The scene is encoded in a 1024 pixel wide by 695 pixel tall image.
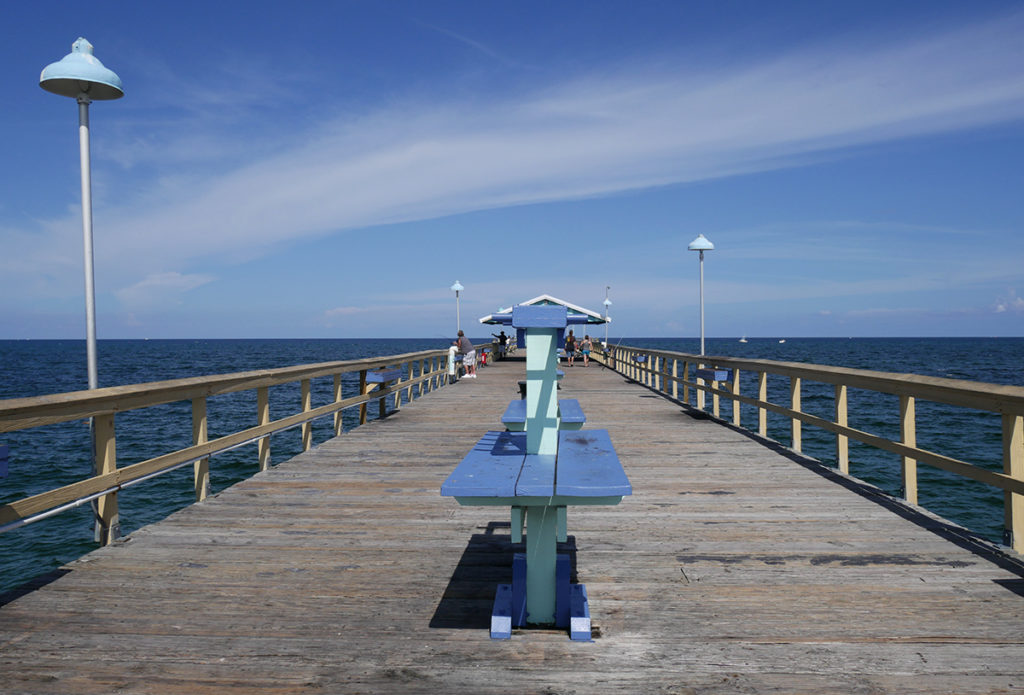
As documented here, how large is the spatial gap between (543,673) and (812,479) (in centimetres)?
465

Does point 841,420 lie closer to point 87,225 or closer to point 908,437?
point 908,437

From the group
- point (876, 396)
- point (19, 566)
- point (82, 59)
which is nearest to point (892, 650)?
point (82, 59)

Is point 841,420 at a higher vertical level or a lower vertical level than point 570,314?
lower

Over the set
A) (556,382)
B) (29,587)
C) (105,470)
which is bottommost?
(29,587)

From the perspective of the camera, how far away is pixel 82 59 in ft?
17.9

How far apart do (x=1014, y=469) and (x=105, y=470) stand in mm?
5745

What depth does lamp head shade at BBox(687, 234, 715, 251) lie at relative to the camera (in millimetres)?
15602

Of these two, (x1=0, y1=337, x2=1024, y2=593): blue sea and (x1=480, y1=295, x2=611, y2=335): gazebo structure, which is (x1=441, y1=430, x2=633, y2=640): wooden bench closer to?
(x1=480, y1=295, x2=611, y2=335): gazebo structure

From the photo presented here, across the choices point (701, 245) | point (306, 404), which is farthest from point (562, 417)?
point (701, 245)

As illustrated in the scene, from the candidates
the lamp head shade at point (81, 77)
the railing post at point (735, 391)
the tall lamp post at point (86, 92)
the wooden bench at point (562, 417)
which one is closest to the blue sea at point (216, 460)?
the wooden bench at point (562, 417)

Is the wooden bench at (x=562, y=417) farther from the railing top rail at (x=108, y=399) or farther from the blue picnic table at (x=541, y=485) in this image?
the railing top rail at (x=108, y=399)

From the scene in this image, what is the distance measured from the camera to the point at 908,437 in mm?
5395

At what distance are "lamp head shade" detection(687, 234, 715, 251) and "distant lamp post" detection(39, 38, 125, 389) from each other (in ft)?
40.7

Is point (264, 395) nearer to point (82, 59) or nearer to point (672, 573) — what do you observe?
point (82, 59)
